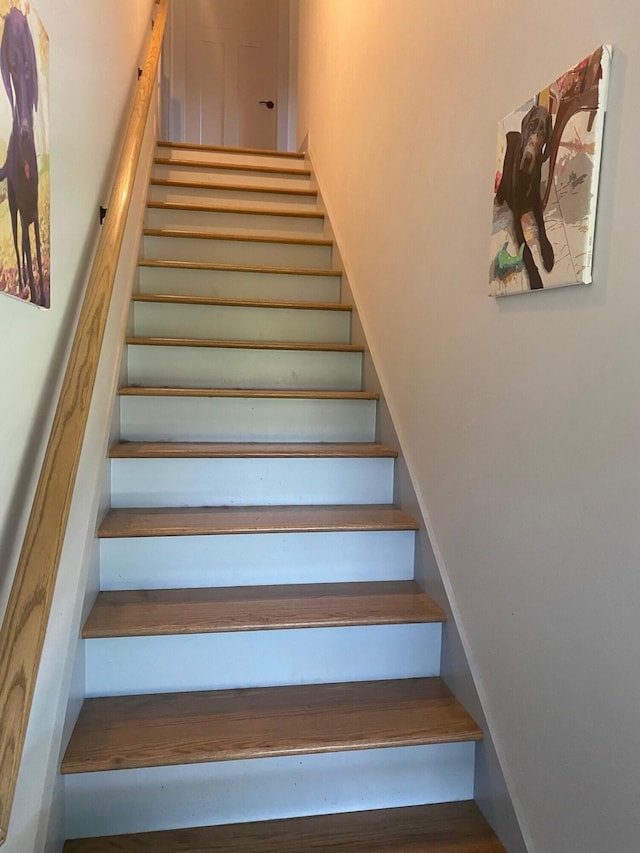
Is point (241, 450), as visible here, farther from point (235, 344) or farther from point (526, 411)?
point (526, 411)

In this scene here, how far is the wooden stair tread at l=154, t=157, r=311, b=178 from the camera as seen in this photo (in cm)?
347

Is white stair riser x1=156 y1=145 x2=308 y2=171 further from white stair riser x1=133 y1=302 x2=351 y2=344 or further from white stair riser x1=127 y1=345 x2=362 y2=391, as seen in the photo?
white stair riser x1=127 y1=345 x2=362 y2=391

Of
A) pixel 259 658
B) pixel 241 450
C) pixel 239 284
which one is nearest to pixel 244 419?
pixel 241 450

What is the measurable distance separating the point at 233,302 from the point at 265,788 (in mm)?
1800

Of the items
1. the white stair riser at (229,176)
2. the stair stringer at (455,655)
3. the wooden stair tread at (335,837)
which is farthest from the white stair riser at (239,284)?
the wooden stair tread at (335,837)

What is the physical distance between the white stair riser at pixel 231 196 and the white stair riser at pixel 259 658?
2456mm

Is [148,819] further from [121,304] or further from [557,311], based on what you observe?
[121,304]

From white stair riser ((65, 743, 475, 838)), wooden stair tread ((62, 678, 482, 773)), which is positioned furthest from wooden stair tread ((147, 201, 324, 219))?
white stair riser ((65, 743, 475, 838))

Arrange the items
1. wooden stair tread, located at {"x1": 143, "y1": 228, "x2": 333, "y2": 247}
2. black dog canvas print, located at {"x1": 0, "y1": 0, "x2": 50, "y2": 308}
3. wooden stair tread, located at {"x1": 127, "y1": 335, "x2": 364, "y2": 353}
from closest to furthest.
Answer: black dog canvas print, located at {"x1": 0, "y1": 0, "x2": 50, "y2": 308} → wooden stair tread, located at {"x1": 127, "y1": 335, "x2": 364, "y2": 353} → wooden stair tread, located at {"x1": 143, "y1": 228, "x2": 333, "y2": 247}

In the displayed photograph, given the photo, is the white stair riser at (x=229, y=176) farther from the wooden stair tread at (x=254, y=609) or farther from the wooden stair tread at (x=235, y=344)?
the wooden stair tread at (x=254, y=609)

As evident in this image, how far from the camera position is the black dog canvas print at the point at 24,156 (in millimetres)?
939

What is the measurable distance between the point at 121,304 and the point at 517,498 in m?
1.58

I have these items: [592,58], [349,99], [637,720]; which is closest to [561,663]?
[637,720]

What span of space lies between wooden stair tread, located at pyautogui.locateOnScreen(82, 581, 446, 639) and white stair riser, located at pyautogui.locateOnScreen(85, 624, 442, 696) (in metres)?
0.04
